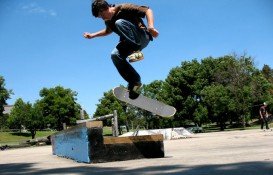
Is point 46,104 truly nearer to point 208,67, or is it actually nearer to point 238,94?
point 208,67

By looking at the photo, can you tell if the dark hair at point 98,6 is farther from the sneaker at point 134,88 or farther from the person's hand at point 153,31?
the sneaker at point 134,88

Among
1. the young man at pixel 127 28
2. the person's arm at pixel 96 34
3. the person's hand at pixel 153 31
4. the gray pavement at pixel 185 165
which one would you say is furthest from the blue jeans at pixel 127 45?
the gray pavement at pixel 185 165

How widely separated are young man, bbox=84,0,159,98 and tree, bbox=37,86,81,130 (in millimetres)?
67414

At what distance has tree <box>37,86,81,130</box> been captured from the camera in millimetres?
71500

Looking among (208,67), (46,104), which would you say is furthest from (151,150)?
(46,104)

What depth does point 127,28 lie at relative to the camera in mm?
5227

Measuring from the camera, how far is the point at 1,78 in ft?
251

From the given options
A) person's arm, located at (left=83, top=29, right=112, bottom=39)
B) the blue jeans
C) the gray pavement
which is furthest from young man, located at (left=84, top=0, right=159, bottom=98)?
the gray pavement

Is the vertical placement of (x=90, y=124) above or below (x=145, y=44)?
below

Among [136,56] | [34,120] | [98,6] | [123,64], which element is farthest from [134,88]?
[34,120]

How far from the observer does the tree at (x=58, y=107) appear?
71.5 meters

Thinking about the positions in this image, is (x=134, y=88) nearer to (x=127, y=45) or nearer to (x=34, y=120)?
A: (x=127, y=45)

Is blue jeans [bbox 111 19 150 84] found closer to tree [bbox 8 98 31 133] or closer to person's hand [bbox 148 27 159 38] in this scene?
person's hand [bbox 148 27 159 38]

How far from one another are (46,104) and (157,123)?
81.5 feet
